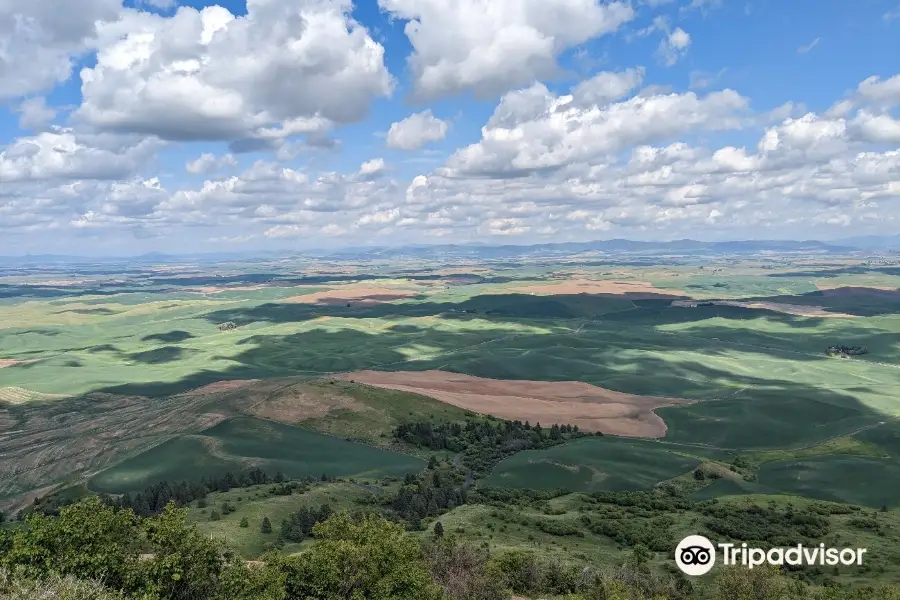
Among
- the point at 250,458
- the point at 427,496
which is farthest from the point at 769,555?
the point at 250,458

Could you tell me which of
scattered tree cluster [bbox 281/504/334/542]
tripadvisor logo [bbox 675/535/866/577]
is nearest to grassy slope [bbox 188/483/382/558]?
scattered tree cluster [bbox 281/504/334/542]

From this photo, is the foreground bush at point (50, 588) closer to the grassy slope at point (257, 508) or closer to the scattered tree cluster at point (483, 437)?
the grassy slope at point (257, 508)

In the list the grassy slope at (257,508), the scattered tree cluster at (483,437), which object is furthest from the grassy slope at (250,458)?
the grassy slope at (257,508)

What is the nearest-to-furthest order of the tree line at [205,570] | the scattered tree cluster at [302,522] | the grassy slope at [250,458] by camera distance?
the tree line at [205,570] → the scattered tree cluster at [302,522] → the grassy slope at [250,458]

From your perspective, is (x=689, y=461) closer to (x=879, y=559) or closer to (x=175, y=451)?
(x=879, y=559)

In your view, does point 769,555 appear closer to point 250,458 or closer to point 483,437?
point 483,437

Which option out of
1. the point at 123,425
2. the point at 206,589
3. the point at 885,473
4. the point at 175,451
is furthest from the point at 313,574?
the point at 123,425

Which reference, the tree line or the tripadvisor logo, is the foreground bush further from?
the tripadvisor logo

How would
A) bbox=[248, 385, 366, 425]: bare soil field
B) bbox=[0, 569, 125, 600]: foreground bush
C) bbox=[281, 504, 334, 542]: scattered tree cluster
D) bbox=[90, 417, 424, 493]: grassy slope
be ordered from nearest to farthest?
bbox=[0, 569, 125, 600]: foreground bush, bbox=[281, 504, 334, 542]: scattered tree cluster, bbox=[90, 417, 424, 493]: grassy slope, bbox=[248, 385, 366, 425]: bare soil field
